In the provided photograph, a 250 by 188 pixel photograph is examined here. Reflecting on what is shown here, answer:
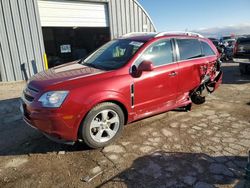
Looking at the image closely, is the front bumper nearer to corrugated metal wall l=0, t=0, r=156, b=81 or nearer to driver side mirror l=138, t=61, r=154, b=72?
driver side mirror l=138, t=61, r=154, b=72

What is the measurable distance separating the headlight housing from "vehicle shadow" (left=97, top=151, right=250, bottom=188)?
50.6 inches

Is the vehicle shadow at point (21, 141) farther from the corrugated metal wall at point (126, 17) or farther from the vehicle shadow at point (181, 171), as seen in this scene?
the corrugated metal wall at point (126, 17)

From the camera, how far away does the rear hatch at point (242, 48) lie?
9719 millimetres

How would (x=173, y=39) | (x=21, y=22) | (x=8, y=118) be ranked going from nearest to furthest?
(x=173, y=39), (x=8, y=118), (x=21, y=22)

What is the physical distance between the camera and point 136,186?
2.92 m

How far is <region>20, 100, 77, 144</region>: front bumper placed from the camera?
11.1 feet

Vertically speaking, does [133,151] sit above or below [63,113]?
below

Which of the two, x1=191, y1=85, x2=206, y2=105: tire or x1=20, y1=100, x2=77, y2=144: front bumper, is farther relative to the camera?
x1=191, y1=85, x2=206, y2=105: tire

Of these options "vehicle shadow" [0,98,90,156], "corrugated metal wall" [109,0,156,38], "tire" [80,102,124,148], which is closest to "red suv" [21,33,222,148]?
"tire" [80,102,124,148]

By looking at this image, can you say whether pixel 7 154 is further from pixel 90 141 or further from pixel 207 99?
pixel 207 99

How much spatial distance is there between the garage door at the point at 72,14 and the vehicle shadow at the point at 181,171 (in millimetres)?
9208

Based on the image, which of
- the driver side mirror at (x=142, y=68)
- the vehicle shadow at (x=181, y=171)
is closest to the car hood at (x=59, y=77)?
the driver side mirror at (x=142, y=68)

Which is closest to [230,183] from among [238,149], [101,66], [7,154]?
[238,149]

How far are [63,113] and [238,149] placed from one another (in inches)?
109
